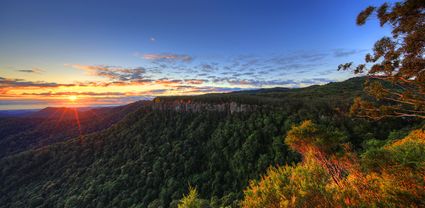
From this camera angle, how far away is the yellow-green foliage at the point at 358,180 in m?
8.15

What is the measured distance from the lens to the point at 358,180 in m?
11.2

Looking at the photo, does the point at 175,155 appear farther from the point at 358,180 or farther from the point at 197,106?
the point at 358,180

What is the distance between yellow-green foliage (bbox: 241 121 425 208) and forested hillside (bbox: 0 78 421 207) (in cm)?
2372

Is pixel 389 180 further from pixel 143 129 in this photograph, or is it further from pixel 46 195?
pixel 46 195

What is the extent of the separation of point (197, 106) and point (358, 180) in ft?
232

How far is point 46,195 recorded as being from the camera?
65.8 meters

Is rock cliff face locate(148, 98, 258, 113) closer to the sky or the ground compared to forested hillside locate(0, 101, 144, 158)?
closer to the sky

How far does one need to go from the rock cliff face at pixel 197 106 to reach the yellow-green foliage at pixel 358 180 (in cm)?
5138

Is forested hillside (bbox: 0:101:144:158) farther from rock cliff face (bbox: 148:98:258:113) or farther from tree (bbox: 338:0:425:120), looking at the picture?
tree (bbox: 338:0:425:120)

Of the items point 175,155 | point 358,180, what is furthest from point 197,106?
point 358,180

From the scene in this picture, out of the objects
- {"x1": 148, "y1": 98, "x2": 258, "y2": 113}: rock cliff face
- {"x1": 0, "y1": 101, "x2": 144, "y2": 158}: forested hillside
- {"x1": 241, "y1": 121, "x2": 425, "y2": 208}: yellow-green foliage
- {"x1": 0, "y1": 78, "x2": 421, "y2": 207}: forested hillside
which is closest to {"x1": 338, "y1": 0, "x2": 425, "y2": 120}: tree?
{"x1": 241, "y1": 121, "x2": 425, "y2": 208}: yellow-green foliage

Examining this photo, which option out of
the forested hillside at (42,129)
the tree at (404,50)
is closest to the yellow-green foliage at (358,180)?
the tree at (404,50)

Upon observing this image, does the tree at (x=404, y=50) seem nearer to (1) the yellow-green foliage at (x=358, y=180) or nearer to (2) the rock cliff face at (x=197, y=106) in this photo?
(1) the yellow-green foliage at (x=358, y=180)

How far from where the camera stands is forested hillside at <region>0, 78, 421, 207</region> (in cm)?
4938
